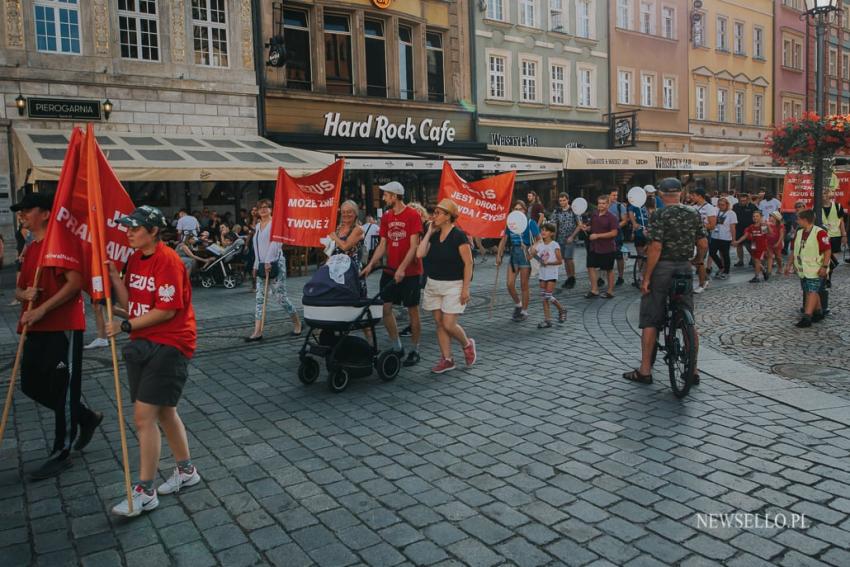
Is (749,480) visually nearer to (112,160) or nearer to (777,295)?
(777,295)

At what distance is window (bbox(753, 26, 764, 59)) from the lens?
38219 mm

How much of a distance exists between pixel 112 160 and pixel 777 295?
510 inches

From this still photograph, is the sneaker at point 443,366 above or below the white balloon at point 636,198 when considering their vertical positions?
below

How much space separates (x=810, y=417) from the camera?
5.39m

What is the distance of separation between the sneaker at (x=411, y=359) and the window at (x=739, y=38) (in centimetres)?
3551

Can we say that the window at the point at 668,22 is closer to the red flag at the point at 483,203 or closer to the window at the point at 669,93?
the window at the point at 669,93

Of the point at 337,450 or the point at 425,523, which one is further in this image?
the point at 337,450

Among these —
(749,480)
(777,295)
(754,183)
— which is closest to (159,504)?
(749,480)

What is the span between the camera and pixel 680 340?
6.37 metres

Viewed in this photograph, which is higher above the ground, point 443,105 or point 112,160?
point 443,105

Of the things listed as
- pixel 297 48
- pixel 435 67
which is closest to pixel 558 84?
pixel 435 67

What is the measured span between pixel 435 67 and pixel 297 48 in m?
5.45

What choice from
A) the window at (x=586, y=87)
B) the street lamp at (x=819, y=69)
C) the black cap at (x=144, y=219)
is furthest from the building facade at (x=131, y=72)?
the window at (x=586, y=87)

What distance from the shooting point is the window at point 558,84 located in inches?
1115
